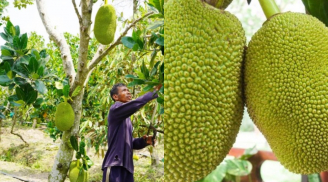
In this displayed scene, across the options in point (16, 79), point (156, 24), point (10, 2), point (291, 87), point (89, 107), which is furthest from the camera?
point (89, 107)

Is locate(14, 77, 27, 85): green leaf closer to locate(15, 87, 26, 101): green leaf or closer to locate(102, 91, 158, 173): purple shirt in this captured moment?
locate(15, 87, 26, 101): green leaf

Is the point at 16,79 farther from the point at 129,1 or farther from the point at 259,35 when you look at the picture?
the point at 259,35

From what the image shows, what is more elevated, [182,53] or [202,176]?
[182,53]

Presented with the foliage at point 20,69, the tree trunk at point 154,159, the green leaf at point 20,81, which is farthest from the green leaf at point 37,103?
the tree trunk at point 154,159

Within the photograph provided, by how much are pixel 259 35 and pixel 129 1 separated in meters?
1.14

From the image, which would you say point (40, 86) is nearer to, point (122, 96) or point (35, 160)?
point (122, 96)

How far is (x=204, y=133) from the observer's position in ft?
1.37

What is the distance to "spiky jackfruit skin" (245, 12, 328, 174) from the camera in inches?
15.6

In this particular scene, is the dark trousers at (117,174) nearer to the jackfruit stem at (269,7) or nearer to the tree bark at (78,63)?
the tree bark at (78,63)

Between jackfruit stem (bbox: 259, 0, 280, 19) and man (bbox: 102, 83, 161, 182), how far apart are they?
87 centimetres

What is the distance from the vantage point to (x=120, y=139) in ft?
4.67

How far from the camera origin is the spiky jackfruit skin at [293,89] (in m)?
0.40

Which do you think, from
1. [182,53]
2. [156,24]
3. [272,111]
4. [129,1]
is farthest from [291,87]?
[129,1]

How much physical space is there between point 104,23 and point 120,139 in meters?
0.53
